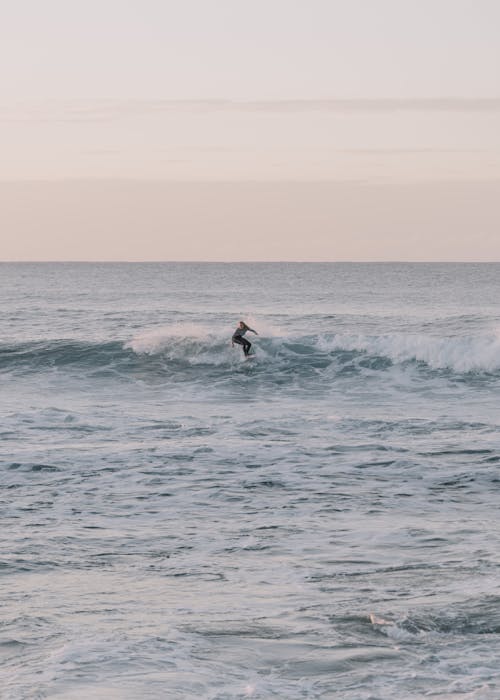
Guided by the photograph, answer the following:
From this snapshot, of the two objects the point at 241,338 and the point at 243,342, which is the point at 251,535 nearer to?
the point at 241,338

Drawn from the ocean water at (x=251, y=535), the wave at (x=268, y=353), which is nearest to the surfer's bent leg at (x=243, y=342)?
the wave at (x=268, y=353)

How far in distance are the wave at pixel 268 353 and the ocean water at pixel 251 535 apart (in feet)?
3.72

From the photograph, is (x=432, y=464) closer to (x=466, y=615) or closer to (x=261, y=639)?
(x=466, y=615)

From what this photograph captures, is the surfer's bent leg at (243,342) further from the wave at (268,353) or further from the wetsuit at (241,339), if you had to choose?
the wave at (268,353)

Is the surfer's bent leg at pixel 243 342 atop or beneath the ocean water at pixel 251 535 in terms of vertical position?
atop

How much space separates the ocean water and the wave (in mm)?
1135

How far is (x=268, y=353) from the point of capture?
34.2 m

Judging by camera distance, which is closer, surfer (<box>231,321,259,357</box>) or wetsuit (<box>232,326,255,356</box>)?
surfer (<box>231,321,259,357</box>)

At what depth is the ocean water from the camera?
842cm

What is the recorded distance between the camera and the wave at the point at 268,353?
32219mm

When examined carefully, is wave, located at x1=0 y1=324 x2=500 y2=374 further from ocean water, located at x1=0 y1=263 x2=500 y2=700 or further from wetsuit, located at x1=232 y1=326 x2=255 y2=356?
ocean water, located at x1=0 y1=263 x2=500 y2=700

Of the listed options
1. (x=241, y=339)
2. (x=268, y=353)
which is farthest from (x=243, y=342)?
(x=268, y=353)

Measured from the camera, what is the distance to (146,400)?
2589 centimetres

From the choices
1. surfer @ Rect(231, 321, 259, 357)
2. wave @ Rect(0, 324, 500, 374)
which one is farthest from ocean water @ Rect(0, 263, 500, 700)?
surfer @ Rect(231, 321, 259, 357)
